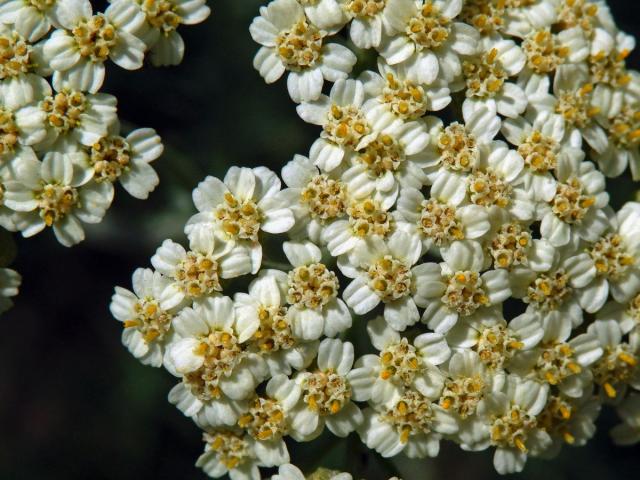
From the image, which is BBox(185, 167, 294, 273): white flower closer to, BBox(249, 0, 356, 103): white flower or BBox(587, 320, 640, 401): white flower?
BBox(249, 0, 356, 103): white flower

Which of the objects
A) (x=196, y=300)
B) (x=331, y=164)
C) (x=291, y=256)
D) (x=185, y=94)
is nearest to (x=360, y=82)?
(x=331, y=164)

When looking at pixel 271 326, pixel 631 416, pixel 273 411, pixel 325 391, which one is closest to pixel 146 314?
pixel 271 326

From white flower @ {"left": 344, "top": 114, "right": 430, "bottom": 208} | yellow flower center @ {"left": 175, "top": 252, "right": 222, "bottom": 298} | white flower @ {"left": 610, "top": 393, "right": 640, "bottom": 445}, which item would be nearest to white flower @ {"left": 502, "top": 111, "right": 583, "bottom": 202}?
white flower @ {"left": 344, "top": 114, "right": 430, "bottom": 208}

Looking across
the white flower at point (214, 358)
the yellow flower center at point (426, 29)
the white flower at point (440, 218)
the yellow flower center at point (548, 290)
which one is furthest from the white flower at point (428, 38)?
the white flower at point (214, 358)

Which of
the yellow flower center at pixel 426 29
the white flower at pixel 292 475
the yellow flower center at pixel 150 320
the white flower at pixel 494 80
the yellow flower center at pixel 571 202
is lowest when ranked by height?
the white flower at pixel 292 475

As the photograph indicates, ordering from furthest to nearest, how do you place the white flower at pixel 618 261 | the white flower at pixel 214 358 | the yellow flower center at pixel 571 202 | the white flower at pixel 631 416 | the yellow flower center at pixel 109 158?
the white flower at pixel 631 416 < the white flower at pixel 618 261 < the yellow flower center at pixel 571 202 < the yellow flower center at pixel 109 158 < the white flower at pixel 214 358

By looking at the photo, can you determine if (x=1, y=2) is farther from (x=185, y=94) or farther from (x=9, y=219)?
(x=185, y=94)

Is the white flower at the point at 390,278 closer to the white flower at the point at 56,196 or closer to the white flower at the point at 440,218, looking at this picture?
the white flower at the point at 440,218

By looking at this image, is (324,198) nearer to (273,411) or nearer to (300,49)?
(300,49)
